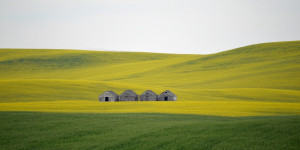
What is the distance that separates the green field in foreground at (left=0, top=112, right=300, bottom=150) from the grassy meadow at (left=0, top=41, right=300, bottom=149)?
1.5 inches

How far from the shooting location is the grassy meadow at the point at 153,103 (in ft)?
54.2

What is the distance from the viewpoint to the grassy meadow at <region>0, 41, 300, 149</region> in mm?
16531

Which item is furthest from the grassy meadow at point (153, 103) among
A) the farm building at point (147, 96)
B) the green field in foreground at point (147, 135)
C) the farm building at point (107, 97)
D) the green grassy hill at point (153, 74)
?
the farm building at point (147, 96)

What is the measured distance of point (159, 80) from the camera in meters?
66.4

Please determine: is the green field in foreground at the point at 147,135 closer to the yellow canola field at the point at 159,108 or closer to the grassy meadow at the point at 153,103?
the grassy meadow at the point at 153,103

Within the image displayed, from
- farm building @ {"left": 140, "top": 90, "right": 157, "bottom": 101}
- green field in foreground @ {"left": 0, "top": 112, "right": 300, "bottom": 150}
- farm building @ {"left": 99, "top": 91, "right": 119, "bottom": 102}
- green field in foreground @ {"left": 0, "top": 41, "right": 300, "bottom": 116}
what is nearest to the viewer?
green field in foreground @ {"left": 0, "top": 112, "right": 300, "bottom": 150}

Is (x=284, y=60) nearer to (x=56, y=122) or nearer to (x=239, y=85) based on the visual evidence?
(x=239, y=85)

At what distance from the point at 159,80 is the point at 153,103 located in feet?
89.5

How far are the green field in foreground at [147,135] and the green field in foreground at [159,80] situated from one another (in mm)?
10192

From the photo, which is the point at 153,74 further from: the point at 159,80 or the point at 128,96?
the point at 128,96

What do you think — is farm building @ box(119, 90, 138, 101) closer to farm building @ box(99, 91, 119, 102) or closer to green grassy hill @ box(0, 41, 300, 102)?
farm building @ box(99, 91, 119, 102)

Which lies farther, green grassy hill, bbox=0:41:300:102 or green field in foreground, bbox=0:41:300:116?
green grassy hill, bbox=0:41:300:102

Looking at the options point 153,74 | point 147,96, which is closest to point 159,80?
point 153,74

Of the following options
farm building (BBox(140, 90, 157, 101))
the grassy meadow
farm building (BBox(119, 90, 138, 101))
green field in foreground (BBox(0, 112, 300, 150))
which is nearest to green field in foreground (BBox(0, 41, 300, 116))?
the grassy meadow
